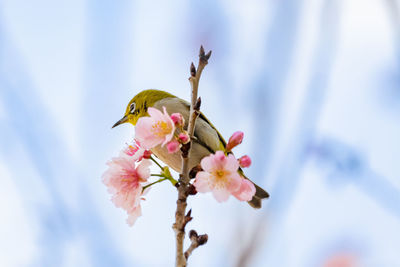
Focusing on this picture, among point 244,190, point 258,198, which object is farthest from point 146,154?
point 258,198

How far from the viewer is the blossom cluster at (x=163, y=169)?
2.18m

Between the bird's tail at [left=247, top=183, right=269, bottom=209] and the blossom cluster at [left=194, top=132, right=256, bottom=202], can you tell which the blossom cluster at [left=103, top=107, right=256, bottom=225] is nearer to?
the blossom cluster at [left=194, top=132, right=256, bottom=202]

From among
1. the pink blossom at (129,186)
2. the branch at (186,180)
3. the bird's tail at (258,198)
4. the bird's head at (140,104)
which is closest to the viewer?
the branch at (186,180)

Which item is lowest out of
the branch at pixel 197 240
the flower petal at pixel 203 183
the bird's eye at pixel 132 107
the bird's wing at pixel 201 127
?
the bird's eye at pixel 132 107

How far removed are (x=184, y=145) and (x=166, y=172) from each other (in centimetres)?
29

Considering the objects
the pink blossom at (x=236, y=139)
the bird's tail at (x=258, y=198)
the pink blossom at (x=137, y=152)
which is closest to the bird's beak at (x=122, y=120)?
the bird's tail at (x=258, y=198)

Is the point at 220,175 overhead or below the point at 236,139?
below

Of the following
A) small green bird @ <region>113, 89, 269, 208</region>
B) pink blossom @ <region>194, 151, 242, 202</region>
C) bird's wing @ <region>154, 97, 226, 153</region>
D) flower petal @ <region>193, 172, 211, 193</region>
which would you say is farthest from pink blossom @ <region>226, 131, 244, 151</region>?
bird's wing @ <region>154, 97, 226, 153</region>

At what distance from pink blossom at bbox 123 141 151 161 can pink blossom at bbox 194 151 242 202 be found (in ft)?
1.41

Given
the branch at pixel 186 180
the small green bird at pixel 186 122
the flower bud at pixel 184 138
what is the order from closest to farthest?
the branch at pixel 186 180
the flower bud at pixel 184 138
the small green bird at pixel 186 122

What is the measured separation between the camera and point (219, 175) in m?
2.19

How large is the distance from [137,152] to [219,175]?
551mm

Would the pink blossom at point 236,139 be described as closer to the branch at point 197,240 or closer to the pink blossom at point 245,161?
the pink blossom at point 245,161

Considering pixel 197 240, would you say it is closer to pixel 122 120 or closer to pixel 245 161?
pixel 245 161
